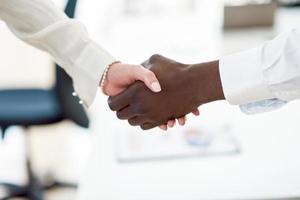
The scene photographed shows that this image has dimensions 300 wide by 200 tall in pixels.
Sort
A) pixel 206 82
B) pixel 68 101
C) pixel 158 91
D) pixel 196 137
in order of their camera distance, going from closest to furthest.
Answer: pixel 206 82, pixel 158 91, pixel 196 137, pixel 68 101

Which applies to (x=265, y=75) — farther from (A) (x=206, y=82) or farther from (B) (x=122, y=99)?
(B) (x=122, y=99)

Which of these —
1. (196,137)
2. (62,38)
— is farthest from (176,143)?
(62,38)

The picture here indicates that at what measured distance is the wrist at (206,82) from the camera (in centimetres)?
107

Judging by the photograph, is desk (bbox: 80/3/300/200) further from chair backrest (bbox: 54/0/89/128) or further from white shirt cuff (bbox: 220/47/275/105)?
chair backrest (bbox: 54/0/89/128)

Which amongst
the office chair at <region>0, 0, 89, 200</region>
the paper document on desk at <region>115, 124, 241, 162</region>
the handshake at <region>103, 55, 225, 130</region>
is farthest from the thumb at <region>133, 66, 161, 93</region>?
the office chair at <region>0, 0, 89, 200</region>

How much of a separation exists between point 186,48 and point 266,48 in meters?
1.02

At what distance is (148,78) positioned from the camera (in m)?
1.20

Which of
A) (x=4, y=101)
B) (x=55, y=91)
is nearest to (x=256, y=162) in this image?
(x=55, y=91)

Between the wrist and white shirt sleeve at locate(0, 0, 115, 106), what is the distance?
26cm

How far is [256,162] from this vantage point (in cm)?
118

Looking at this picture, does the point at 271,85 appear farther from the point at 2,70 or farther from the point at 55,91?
the point at 2,70

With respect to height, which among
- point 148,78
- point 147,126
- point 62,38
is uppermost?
point 62,38

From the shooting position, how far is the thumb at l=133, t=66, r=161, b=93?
1.19 m

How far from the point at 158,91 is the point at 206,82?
0.15m
